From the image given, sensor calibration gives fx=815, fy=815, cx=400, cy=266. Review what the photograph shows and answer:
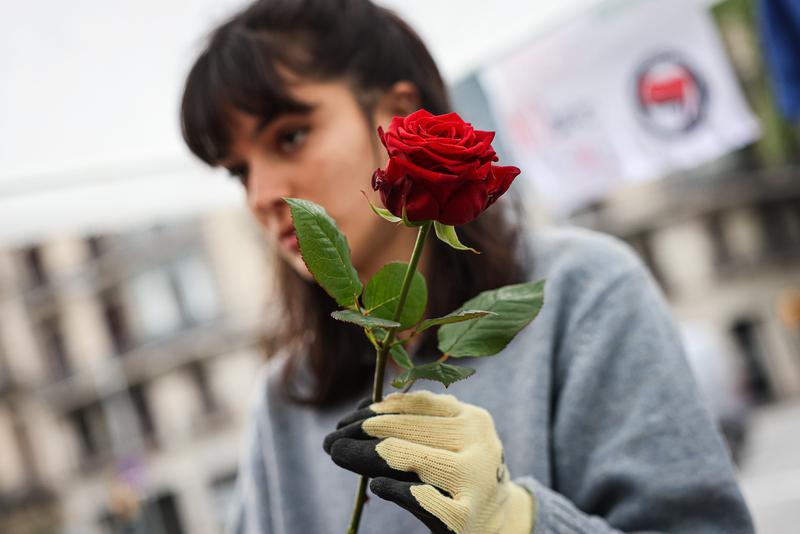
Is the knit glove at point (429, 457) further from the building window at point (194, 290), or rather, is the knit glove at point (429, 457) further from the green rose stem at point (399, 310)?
the building window at point (194, 290)

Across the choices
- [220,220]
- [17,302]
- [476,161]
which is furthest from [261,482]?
[17,302]

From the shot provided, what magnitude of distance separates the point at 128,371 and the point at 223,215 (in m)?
5.26

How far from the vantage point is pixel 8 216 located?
2.55 metres

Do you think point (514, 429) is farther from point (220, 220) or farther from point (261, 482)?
point (220, 220)

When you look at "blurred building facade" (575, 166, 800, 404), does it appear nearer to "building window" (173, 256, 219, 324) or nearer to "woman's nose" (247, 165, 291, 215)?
"building window" (173, 256, 219, 324)

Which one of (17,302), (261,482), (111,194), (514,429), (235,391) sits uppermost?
(111,194)

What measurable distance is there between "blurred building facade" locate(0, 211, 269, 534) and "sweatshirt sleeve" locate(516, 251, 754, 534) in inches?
796

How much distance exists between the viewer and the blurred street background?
92.4 inches

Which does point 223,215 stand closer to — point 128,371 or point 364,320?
point 128,371

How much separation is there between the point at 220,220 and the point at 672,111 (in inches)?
766

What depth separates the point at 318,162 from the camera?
45.8 inches

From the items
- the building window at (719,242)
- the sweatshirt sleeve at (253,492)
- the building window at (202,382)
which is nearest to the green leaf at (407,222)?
the sweatshirt sleeve at (253,492)

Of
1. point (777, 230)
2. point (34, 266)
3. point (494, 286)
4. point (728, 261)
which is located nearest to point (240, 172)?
point (494, 286)

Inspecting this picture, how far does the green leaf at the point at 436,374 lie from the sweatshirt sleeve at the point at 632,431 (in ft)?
1.05
